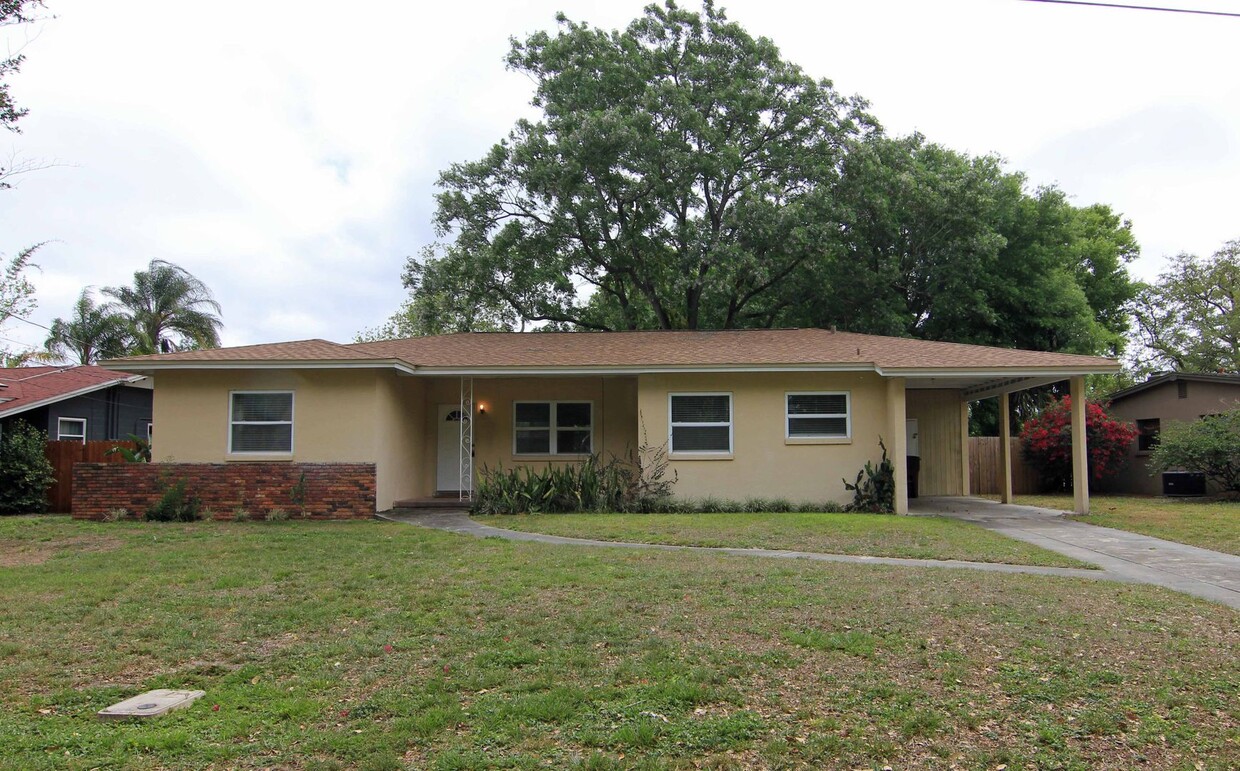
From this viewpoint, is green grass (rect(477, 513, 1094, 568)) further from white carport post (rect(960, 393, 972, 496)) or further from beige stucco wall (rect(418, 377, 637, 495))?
white carport post (rect(960, 393, 972, 496))

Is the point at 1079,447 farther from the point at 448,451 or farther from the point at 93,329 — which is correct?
the point at 93,329

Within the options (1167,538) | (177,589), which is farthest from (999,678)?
(1167,538)

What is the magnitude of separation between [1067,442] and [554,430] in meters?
14.0

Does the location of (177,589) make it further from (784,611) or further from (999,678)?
(999,678)

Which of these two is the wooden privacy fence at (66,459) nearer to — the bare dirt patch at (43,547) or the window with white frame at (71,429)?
the window with white frame at (71,429)

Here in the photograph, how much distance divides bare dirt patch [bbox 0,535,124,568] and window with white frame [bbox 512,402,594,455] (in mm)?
8057

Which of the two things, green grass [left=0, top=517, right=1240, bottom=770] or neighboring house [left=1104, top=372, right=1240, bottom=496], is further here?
neighboring house [left=1104, top=372, right=1240, bottom=496]

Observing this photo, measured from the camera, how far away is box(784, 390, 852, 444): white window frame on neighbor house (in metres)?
15.7

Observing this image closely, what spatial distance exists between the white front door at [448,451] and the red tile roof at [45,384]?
24.5ft

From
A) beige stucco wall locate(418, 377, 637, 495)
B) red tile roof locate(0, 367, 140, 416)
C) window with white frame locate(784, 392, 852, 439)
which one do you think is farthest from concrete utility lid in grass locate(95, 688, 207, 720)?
red tile roof locate(0, 367, 140, 416)

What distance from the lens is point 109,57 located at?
14.3 metres

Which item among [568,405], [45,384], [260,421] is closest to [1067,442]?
[568,405]

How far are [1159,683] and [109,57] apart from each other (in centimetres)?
1709

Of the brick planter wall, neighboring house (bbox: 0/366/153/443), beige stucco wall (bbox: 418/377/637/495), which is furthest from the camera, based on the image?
neighboring house (bbox: 0/366/153/443)
